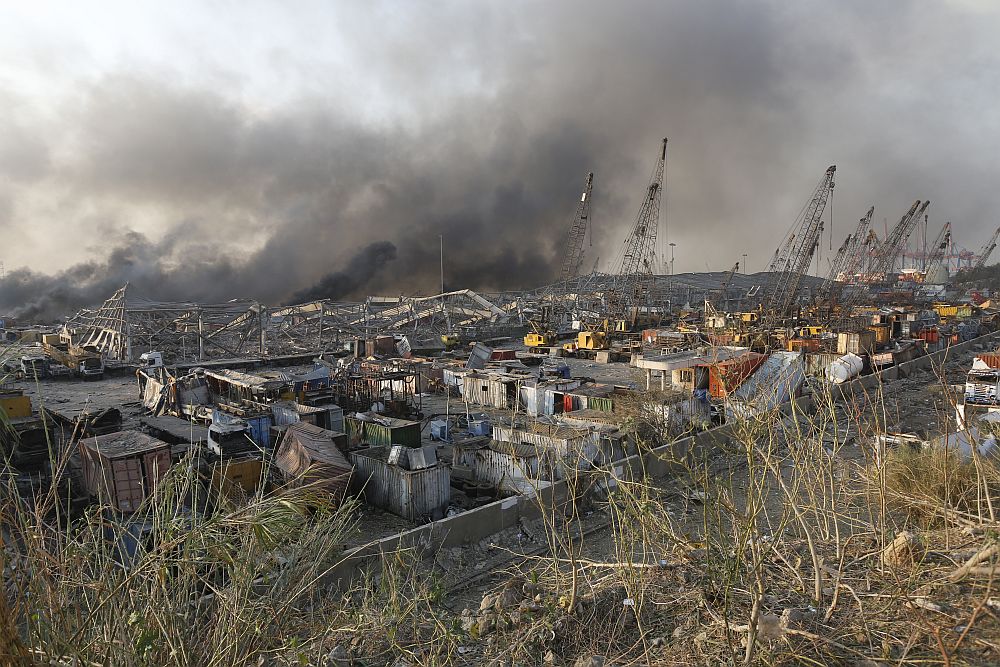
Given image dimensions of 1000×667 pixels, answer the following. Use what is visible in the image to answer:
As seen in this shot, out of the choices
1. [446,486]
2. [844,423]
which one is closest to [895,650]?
[446,486]

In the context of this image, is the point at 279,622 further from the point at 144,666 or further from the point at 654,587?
the point at 654,587

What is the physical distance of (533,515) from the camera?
9.79 m

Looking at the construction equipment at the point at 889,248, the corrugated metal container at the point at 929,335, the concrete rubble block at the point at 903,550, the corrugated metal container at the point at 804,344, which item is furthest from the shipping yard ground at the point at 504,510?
the construction equipment at the point at 889,248

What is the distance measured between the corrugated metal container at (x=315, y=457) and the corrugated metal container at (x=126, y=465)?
1.90 m

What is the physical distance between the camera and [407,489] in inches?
389

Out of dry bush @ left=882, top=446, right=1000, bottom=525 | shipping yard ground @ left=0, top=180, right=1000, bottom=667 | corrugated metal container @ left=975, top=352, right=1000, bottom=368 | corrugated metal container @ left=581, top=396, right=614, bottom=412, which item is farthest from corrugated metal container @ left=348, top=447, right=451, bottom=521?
corrugated metal container @ left=975, top=352, right=1000, bottom=368

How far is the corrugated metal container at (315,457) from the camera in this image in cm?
949

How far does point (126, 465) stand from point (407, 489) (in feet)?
14.0

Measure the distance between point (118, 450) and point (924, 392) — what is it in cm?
2357

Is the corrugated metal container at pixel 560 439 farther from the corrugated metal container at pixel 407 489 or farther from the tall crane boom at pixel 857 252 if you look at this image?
the tall crane boom at pixel 857 252

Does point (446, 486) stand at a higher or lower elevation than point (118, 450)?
lower

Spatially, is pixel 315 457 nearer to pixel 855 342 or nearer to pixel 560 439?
pixel 560 439

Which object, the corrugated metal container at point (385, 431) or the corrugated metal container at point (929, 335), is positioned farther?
the corrugated metal container at point (929, 335)

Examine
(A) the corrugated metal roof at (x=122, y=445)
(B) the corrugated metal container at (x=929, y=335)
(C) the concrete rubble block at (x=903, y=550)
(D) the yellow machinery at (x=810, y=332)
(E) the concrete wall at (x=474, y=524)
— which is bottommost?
(E) the concrete wall at (x=474, y=524)
